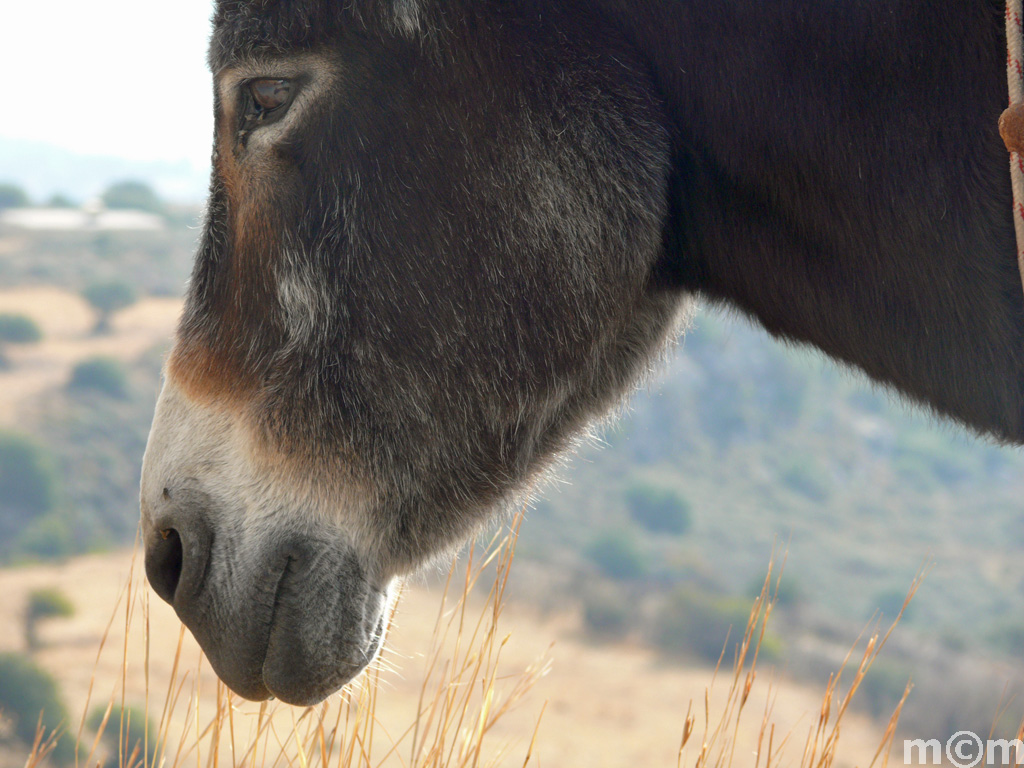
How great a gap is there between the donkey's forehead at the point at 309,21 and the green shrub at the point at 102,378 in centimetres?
4820

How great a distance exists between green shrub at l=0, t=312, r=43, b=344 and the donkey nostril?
53.3m

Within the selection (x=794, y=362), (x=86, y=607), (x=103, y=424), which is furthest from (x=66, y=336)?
(x=794, y=362)

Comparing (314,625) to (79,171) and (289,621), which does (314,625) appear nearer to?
(289,621)

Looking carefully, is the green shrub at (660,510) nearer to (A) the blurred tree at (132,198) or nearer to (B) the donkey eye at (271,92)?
(A) the blurred tree at (132,198)

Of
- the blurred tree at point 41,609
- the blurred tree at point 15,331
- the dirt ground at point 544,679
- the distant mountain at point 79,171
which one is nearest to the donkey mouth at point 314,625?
the dirt ground at point 544,679

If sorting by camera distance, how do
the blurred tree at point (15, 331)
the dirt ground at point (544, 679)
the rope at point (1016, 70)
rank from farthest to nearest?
the blurred tree at point (15, 331) < the dirt ground at point (544, 679) < the rope at point (1016, 70)

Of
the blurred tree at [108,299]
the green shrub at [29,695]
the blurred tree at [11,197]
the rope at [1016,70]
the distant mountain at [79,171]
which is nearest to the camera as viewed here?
the rope at [1016,70]

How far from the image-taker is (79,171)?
172000 mm

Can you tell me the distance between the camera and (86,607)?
32969 mm

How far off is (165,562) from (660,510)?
5029cm

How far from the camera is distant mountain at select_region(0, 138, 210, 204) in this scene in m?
160

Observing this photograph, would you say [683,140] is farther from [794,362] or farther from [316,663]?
[794,362]

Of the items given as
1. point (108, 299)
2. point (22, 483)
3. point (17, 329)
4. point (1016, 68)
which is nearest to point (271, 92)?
point (1016, 68)

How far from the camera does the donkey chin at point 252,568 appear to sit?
1.52 m
